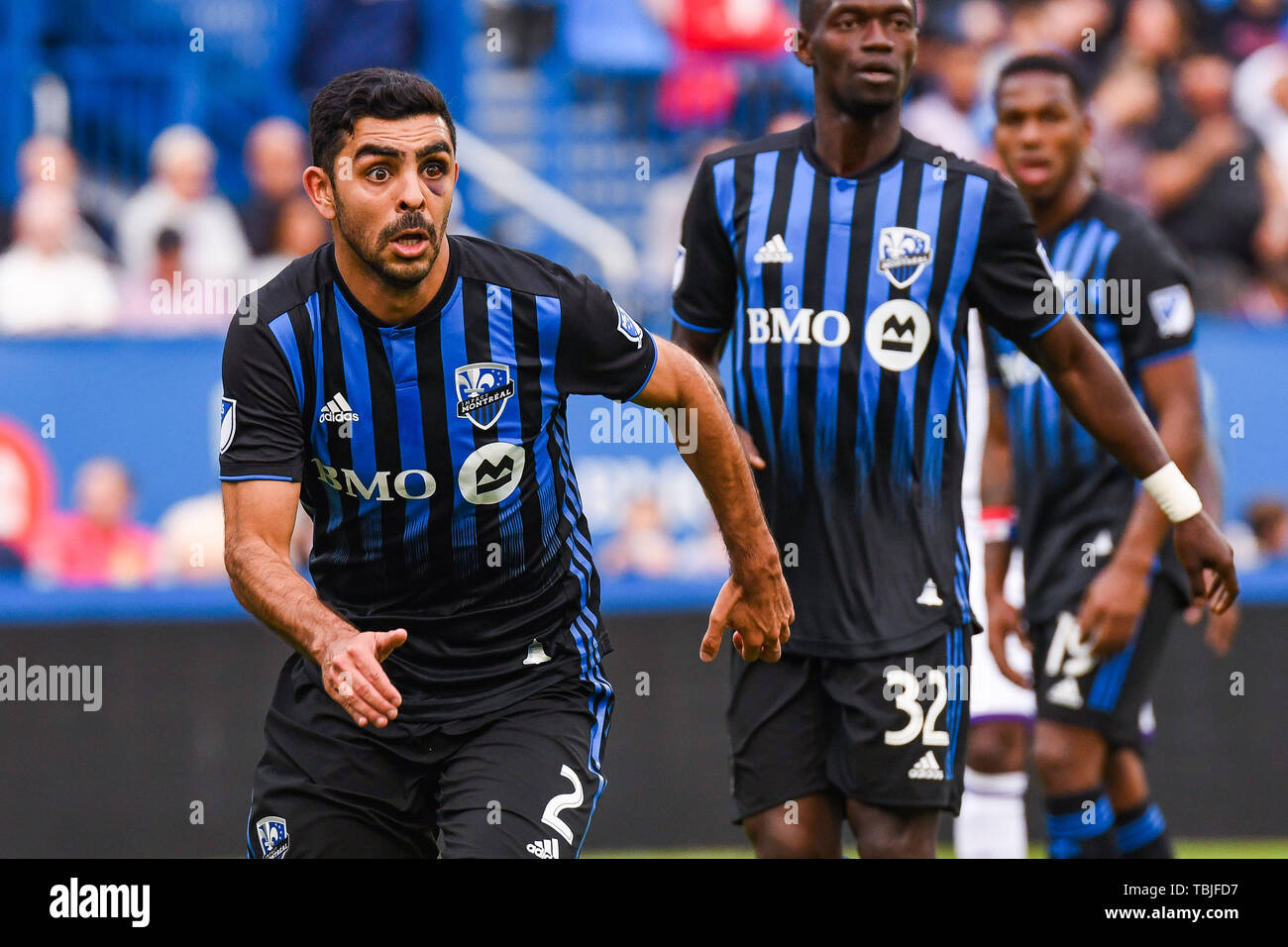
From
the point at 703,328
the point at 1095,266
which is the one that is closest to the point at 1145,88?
the point at 1095,266

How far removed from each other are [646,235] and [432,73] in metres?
1.57

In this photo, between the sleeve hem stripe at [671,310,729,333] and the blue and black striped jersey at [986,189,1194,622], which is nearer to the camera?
the sleeve hem stripe at [671,310,729,333]

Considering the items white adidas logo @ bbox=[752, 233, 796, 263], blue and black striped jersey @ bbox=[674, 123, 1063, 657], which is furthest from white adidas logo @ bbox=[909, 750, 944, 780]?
white adidas logo @ bbox=[752, 233, 796, 263]

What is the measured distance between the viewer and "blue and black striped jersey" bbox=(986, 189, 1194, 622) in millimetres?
5750

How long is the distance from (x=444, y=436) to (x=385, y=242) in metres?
0.46

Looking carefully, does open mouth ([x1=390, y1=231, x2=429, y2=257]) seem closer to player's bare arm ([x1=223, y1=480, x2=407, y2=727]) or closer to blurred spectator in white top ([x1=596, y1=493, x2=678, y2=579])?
player's bare arm ([x1=223, y1=480, x2=407, y2=727])

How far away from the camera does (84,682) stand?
7.64 meters

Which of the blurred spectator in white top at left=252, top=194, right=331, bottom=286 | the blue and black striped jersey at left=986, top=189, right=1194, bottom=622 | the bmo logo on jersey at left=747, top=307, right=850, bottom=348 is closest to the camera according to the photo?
the bmo logo on jersey at left=747, top=307, right=850, bottom=348

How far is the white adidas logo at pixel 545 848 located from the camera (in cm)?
381

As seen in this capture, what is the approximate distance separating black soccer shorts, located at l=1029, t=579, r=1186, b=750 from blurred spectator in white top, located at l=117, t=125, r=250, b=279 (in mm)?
5639

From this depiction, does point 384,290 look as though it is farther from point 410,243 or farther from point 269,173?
point 269,173

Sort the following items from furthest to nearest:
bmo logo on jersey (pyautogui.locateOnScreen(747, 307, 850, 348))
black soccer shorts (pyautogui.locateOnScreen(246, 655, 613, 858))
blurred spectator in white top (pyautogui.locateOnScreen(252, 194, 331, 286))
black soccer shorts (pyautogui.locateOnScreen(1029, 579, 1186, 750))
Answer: blurred spectator in white top (pyautogui.locateOnScreen(252, 194, 331, 286)) → black soccer shorts (pyautogui.locateOnScreen(1029, 579, 1186, 750)) → bmo logo on jersey (pyautogui.locateOnScreen(747, 307, 850, 348)) → black soccer shorts (pyautogui.locateOnScreen(246, 655, 613, 858))

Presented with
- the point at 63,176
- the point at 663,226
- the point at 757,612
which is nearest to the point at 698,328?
the point at 757,612

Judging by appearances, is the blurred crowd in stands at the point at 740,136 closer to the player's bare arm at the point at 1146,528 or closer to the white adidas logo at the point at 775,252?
the player's bare arm at the point at 1146,528
